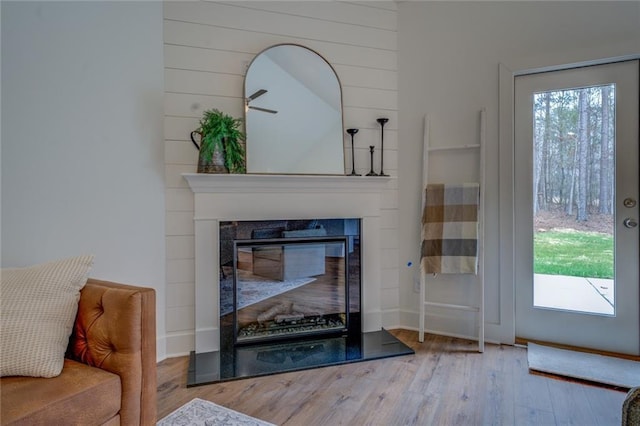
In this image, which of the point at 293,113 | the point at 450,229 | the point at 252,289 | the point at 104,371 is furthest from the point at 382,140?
the point at 104,371

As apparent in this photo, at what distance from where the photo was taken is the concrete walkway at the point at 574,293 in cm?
239

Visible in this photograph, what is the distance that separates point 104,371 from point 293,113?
2014mm

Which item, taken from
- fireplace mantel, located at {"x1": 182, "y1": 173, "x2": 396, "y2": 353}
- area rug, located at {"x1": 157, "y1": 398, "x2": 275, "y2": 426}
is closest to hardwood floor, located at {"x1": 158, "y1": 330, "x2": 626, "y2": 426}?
area rug, located at {"x1": 157, "y1": 398, "x2": 275, "y2": 426}

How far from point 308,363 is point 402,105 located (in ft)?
7.08

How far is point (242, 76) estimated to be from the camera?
2.57 m

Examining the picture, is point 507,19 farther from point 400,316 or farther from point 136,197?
point 136,197

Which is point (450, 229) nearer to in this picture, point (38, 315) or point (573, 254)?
point (573, 254)

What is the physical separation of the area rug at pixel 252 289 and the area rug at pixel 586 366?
1.69m

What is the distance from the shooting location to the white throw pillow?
124cm

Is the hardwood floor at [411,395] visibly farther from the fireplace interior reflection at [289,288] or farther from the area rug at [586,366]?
the fireplace interior reflection at [289,288]

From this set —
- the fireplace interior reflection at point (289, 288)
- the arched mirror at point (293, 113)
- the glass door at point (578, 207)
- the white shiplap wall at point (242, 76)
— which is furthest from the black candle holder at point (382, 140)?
the glass door at point (578, 207)

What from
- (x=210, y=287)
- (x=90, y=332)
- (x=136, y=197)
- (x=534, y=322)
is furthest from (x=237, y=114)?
(x=534, y=322)

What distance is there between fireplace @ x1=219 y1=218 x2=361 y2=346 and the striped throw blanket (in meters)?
0.56

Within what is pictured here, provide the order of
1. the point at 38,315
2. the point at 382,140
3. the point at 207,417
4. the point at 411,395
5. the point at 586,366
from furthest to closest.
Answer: the point at 382,140
the point at 586,366
the point at 411,395
the point at 207,417
the point at 38,315
